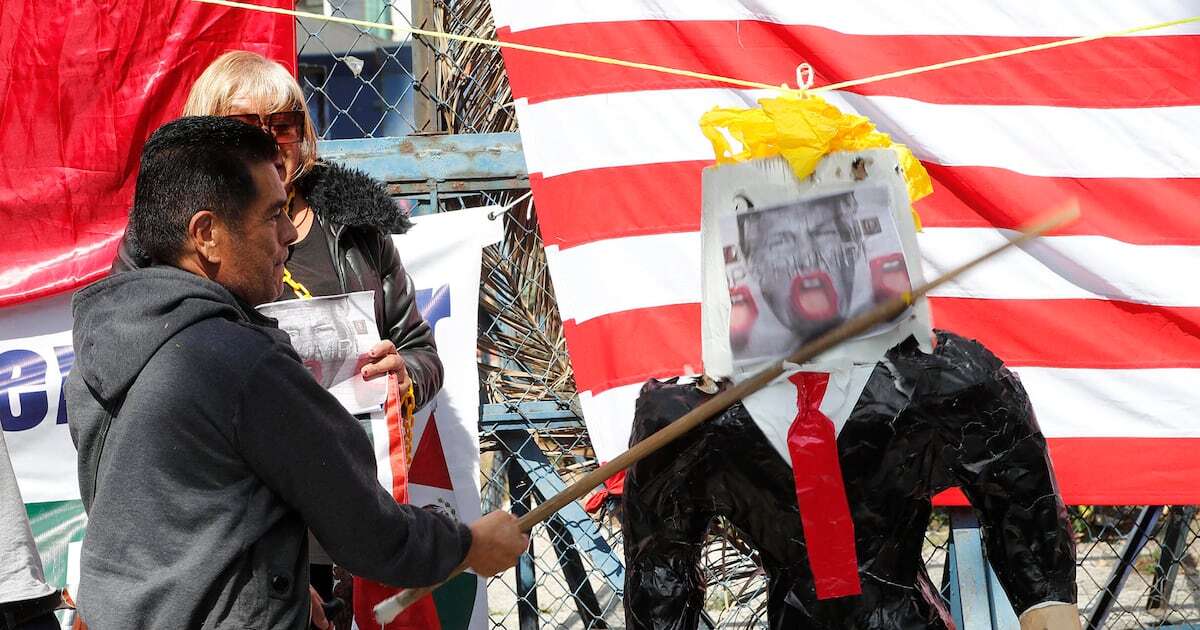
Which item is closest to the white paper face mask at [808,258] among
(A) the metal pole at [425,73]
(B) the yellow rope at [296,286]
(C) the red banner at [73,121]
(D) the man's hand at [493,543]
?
(D) the man's hand at [493,543]

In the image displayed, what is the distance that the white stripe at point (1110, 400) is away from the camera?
3.11 meters

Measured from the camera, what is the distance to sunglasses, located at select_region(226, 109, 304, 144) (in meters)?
2.58

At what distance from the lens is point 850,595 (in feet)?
7.07

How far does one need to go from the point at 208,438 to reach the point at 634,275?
164cm

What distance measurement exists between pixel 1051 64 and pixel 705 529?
5.42ft

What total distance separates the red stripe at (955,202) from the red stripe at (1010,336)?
0.19 m

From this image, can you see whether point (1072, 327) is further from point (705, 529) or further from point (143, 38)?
point (143, 38)

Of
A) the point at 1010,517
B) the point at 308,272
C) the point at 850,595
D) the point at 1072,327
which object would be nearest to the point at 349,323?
the point at 308,272

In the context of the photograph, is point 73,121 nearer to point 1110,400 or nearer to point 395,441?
point 395,441

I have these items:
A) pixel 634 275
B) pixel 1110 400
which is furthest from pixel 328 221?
pixel 1110 400

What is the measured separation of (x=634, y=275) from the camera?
10.5 feet

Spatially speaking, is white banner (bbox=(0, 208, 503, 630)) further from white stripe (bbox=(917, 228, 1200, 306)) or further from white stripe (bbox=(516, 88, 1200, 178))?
white stripe (bbox=(917, 228, 1200, 306))

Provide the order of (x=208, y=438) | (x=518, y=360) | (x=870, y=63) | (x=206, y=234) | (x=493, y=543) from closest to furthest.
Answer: (x=208, y=438)
(x=206, y=234)
(x=493, y=543)
(x=870, y=63)
(x=518, y=360)

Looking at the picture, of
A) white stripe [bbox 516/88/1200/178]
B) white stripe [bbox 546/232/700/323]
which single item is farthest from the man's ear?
white stripe [bbox 516/88/1200/178]
